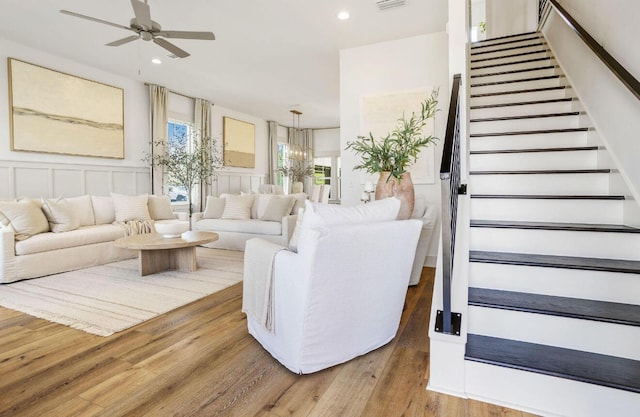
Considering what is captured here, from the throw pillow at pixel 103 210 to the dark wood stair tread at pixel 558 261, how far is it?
4.90 metres

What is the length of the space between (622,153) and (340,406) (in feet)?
8.01

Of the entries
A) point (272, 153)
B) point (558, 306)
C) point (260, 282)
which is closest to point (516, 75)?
point (558, 306)

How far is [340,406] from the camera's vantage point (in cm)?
158

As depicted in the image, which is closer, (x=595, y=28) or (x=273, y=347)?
(x=273, y=347)

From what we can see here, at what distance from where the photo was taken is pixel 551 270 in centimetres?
191

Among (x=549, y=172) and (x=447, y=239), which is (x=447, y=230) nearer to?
(x=447, y=239)

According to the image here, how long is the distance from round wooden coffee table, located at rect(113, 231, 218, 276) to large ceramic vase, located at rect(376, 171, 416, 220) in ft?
7.25

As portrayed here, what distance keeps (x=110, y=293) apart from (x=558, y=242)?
3.68 m

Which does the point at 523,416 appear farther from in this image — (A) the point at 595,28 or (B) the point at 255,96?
(B) the point at 255,96

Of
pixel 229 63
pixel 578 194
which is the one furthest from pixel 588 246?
pixel 229 63

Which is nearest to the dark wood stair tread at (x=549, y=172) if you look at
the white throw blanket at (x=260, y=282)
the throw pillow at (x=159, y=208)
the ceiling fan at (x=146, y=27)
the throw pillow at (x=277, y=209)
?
the white throw blanket at (x=260, y=282)

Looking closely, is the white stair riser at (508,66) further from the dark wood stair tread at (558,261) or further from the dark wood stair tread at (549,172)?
the dark wood stair tread at (558,261)

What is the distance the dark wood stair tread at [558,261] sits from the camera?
5.87 ft

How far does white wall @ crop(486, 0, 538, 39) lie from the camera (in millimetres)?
6156
